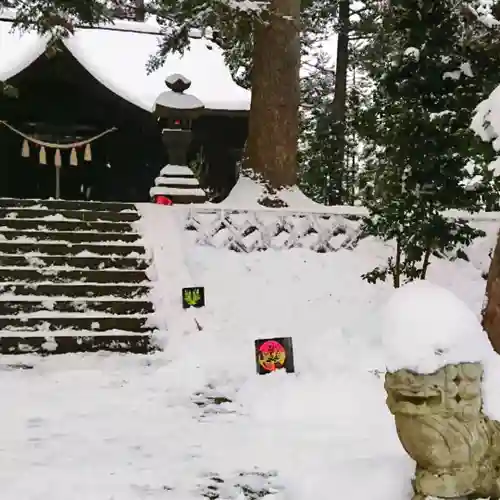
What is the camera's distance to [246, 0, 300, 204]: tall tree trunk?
11562 mm

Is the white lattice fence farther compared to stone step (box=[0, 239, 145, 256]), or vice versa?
the white lattice fence

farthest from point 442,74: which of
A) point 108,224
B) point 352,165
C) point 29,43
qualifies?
point 352,165

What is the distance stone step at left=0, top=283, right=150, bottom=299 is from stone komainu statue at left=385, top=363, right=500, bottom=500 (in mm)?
5467

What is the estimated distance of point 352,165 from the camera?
23.6 metres

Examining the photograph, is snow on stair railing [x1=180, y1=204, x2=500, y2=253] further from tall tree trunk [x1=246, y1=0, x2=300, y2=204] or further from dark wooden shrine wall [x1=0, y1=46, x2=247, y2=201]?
dark wooden shrine wall [x1=0, y1=46, x2=247, y2=201]

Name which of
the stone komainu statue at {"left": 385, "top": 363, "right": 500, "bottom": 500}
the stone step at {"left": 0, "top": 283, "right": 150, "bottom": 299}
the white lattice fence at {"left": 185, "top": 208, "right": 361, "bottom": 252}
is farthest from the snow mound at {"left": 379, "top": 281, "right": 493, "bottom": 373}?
the white lattice fence at {"left": 185, "top": 208, "right": 361, "bottom": 252}

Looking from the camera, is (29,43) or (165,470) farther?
(29,43)

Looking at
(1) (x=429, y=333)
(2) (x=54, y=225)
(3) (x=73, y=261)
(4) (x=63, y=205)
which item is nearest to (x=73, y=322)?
→ (3) (x=73, y=261)

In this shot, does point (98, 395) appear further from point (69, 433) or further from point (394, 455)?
point (394, 455)

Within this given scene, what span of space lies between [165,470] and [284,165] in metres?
7.97

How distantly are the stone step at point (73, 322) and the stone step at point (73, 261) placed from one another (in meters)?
1.00

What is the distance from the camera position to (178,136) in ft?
36.2

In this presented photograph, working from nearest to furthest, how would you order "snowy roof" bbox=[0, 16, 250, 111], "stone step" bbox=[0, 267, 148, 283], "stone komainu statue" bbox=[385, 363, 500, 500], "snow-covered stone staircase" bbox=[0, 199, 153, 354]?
"stone komainu statue" bbox=[385, 363, 500, 500], "snow-covered stone staircase" bbox=[0, 199, 153, 354], "stone step" bbox=[0, 267, 148, 283], "snowy roof" bbox=[0, 16, 250, 111]

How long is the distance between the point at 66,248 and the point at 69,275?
1.98 ft
